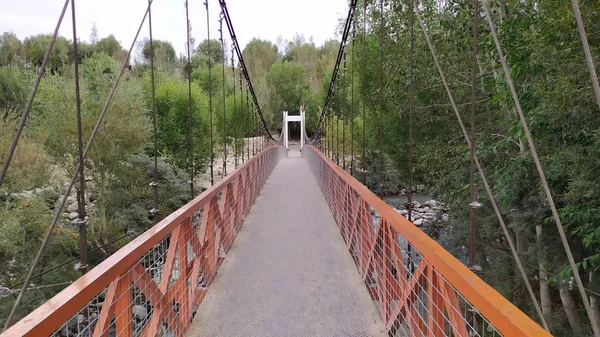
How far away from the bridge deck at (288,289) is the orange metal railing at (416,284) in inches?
5.1

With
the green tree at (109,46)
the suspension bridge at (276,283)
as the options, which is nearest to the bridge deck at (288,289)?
the suspension bridge at (276,283)

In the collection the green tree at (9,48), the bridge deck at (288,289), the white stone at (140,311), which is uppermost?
the green tree at (9,48)

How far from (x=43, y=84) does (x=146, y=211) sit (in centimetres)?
406

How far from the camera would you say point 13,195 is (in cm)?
914

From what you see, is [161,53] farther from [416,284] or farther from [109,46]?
[416,284]

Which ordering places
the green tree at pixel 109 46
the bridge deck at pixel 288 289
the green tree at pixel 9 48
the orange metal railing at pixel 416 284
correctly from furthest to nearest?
1. the green tree at pixel 109 46
2. the green tree at pixel 9 48
3. the bridge deck at pixel 288 289
4. the orange metal railing at pixel 416 284

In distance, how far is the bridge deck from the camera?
217 cm

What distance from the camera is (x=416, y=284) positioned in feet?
6.05

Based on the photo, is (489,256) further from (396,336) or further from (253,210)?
(396,336)

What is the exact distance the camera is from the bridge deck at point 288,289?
85.4 inches

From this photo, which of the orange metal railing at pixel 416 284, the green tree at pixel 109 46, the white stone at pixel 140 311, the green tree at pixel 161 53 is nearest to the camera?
the orange metal railing at pixel 416 284

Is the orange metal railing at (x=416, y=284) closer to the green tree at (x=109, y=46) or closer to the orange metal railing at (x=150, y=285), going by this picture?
the orange metal railing at (x=150, y=285)

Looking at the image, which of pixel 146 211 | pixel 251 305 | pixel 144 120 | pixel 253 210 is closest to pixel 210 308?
pixel 251 305

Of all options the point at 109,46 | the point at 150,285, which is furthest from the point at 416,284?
the point at 109,46
